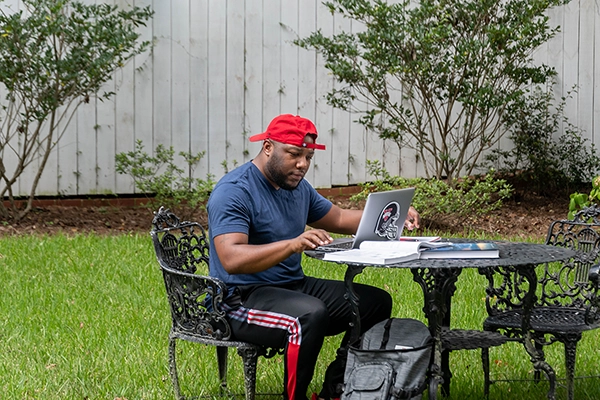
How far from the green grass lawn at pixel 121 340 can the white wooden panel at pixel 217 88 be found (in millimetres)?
2995

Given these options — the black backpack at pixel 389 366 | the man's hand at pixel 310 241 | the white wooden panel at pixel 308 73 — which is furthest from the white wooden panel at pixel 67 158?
the black backpack at pixel 389 366

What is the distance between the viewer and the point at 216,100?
10680 millimetres

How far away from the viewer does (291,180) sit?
4270 millimetres

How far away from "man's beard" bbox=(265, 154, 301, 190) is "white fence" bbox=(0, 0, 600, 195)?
6.06 meters

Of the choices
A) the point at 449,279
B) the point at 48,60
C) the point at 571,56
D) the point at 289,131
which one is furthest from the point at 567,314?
the point at 571,56

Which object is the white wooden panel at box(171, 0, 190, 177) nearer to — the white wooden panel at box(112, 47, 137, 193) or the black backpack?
the white wooden panel at box(112, 47, 137, 193)

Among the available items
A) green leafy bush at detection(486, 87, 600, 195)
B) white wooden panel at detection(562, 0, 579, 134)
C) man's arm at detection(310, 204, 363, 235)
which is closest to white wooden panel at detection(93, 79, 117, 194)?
green leafy bush at detection(486, 87, 600, 195)

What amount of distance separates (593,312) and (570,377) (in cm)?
41

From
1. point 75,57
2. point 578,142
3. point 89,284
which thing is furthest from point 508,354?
point 578,142

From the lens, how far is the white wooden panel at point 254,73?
10.7 meters

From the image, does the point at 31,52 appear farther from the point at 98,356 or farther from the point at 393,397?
the point at 393,397

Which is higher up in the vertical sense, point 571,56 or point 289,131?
point 571,56

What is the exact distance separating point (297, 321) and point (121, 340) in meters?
1.99

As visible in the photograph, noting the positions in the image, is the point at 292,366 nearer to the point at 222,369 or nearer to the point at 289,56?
the point at 222,369
